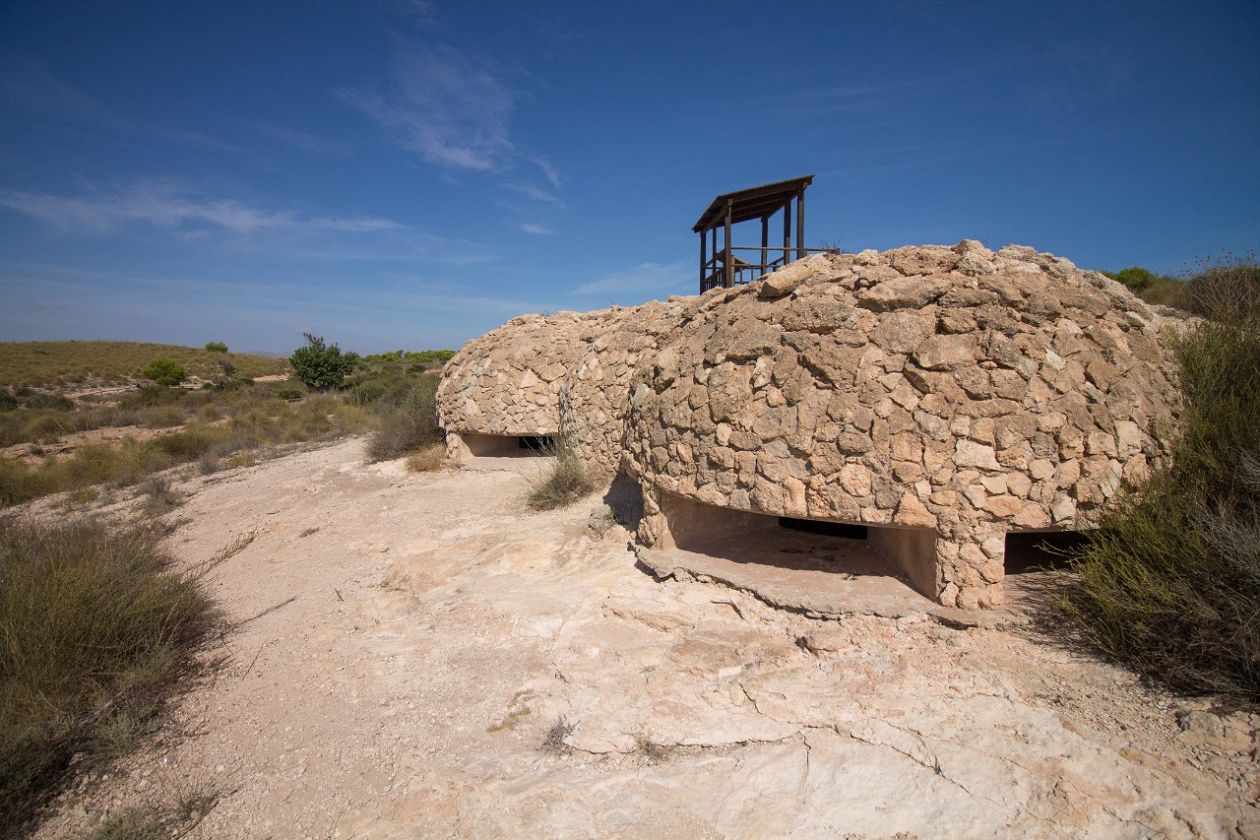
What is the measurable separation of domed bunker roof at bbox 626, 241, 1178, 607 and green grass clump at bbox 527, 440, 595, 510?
8.08ft

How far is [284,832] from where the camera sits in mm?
2395

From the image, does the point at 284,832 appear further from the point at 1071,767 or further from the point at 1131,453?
the point at 1131,453

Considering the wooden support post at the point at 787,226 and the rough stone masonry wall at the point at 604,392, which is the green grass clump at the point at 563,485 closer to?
the rough stone masonry wall at the point at 604,392

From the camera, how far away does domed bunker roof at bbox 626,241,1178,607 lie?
3234 mm

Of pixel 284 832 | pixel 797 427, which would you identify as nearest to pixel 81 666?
pixel 284 832

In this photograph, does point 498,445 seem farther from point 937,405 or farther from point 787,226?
point 937,405

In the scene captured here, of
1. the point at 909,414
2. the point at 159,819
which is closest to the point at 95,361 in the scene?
the point at 159,819

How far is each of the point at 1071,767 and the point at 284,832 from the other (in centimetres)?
319

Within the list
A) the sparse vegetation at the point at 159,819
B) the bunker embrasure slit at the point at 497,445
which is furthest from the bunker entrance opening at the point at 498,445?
the sparse vegetation at the point at 159,819

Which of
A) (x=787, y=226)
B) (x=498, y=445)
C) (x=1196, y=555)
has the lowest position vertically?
(x=498, y=445)

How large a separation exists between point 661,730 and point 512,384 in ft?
19.8

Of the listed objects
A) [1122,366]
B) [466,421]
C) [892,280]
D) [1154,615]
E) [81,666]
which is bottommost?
[81,666]

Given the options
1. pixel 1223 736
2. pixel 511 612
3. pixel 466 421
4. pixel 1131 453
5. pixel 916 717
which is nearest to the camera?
pixel 1223 736

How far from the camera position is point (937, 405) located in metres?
3.33
